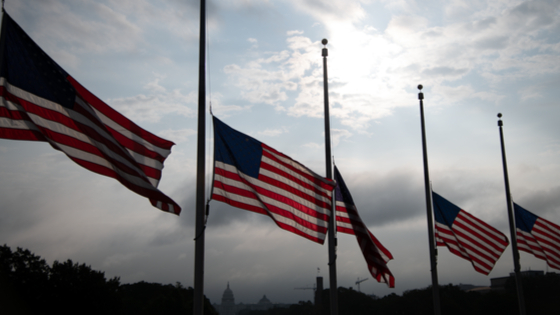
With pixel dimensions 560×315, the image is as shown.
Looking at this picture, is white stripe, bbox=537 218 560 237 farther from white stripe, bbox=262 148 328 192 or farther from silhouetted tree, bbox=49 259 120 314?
silhouetted tree, bbox=49 259 120 314

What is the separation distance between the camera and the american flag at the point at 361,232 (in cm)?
1485

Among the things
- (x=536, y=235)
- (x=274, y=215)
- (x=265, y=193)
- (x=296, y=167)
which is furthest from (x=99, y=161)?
(x=536, y=235)

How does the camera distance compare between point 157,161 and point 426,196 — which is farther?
point 426,196

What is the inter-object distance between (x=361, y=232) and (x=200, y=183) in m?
6.50

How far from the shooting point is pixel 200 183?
10.5m

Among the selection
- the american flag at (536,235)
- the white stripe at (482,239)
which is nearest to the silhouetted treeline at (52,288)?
the white stripe at (482,239)

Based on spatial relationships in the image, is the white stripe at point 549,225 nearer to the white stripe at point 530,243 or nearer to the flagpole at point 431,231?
the white stripe at point 530,243

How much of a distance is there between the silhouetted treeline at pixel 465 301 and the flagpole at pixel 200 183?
79339mm

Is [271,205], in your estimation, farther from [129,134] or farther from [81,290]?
[81,290]

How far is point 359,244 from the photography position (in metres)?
15.0

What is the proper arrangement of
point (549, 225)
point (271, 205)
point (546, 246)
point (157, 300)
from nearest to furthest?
point (271, 205), point (546, 246), point (549, 225), point (157, 300)

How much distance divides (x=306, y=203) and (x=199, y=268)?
429 centimetres

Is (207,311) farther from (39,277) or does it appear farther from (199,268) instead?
(199,268)

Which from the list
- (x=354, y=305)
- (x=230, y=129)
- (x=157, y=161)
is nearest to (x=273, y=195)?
(x=230, y=129)
